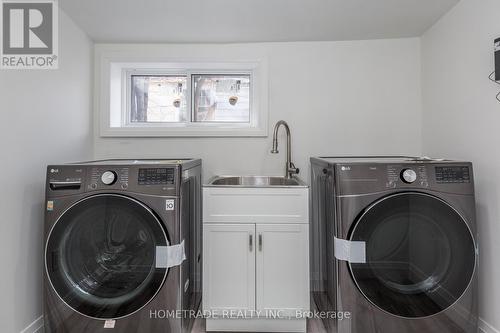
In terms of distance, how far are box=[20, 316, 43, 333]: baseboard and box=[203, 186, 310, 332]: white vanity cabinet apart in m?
0.96

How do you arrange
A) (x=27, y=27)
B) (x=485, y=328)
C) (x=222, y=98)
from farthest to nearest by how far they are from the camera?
(x=222, y=98) → (x=27, y=27) → (x=485, y=328)

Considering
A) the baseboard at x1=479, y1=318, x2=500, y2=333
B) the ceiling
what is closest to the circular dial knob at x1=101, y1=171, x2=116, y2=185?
the ceiling

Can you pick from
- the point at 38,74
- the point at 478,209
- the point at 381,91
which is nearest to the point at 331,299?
the point at 478,209

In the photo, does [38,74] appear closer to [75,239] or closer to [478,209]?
[75,239]

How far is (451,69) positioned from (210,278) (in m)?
2.06

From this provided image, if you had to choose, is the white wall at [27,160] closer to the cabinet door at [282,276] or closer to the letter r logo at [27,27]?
the letter r logo at [27,27]

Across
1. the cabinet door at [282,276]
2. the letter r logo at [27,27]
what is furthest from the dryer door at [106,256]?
the letter r logo at [27,27]

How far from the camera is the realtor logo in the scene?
4.72ft

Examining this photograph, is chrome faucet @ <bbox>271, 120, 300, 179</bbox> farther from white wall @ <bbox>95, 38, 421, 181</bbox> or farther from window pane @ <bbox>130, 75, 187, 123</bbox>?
window pane @ <bbox>130, 75, 187, 123</bbox>

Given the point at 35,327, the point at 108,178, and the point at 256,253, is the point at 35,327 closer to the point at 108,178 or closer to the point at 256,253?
the point at 108,178

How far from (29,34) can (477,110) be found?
2720 millimetres

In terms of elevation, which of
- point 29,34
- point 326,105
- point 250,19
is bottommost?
point 326,105

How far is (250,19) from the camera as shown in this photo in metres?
1.83

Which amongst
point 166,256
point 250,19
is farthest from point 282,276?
point 250,19
